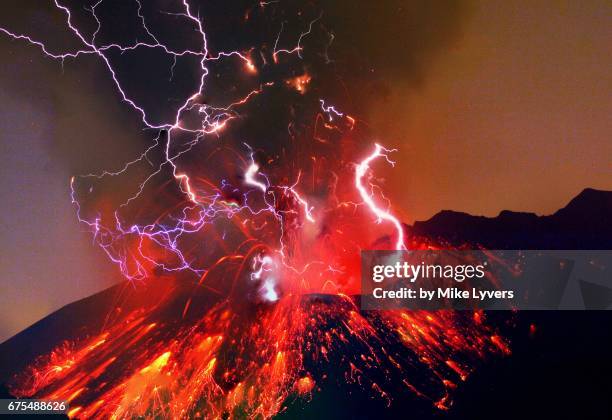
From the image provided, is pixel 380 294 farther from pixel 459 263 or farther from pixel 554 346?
pixel 554 346

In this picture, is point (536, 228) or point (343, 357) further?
point (536, 228)

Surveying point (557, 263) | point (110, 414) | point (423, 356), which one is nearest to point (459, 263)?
point (557, 263)

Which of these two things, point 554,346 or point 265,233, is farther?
point 265,233

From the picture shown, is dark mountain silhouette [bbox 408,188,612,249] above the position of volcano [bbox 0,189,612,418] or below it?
above

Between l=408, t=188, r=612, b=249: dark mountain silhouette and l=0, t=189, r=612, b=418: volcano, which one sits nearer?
l=0, t=189, r=612, b=418: volcano

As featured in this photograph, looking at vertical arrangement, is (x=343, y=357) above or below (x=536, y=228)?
below
